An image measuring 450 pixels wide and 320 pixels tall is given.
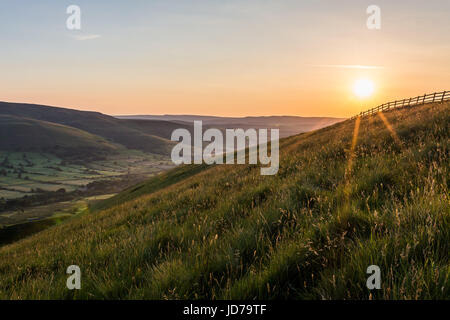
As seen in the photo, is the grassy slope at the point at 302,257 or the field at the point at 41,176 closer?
the grassy slope at the point at 302,257

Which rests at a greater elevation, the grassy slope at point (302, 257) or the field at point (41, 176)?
the grassy slope at point (302, 257)

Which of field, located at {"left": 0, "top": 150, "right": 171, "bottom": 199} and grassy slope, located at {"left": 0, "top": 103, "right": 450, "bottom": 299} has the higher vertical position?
grassy slope, located at {"left": 0, "top": 103, "right": 450, "bottom": 299}

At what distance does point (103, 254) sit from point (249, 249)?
8.40 feet

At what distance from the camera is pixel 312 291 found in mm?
2455

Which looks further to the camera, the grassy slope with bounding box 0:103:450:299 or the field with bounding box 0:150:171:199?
the field with bounding box 0:150:171:199

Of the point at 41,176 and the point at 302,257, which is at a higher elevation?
the point at 302,257

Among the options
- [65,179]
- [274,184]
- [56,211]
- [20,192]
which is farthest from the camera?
[65,179]

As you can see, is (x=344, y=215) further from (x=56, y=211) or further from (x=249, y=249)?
(x=56, y=211)

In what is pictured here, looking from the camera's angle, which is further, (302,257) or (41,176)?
(41,176)
